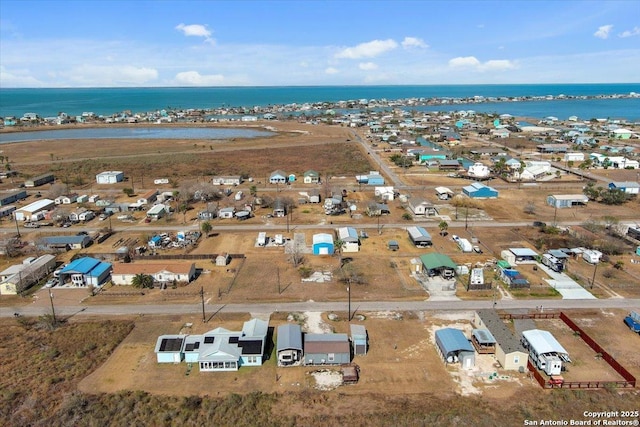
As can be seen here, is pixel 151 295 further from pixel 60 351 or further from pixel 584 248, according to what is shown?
pixel 584 248

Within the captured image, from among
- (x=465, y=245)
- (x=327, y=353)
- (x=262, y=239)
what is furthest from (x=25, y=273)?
(x=465, y=245)

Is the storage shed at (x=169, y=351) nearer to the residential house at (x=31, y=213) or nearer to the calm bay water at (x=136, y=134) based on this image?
the residential house at (x=31, y=213)

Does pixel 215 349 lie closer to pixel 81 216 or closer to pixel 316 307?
pixel 316 307

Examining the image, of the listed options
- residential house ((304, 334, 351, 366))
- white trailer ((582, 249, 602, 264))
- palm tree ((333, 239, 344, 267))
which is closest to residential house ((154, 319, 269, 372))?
residential house ((304, 334, 351, 366))

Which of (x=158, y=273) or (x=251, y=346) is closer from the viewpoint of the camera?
(x=251, y=346)

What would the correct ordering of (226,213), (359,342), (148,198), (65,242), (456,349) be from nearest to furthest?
(456,349)
(359,342)
(65,242)
(226,213)
(148,198)

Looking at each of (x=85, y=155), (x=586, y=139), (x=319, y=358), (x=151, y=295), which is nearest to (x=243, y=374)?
(x=319, y=358)

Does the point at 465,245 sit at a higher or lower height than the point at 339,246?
lower

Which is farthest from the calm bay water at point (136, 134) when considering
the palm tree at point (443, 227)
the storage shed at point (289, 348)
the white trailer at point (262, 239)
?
the storage shed at point (289, 348)
